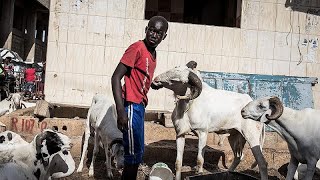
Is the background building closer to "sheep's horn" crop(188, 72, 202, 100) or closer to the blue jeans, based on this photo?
"sheep's horn" crop(188, 72, 202, 100)

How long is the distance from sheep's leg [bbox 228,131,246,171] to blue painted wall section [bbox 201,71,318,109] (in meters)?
2.85

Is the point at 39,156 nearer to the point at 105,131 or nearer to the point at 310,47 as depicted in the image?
the point at 105,131

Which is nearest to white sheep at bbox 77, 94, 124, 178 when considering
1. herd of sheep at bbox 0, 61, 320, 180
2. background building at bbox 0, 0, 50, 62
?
herd of sheep at bbox 0, 61, 320, 180

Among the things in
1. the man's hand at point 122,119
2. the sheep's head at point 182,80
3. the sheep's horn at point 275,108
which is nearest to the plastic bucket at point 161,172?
the sheep's head at point 182,80

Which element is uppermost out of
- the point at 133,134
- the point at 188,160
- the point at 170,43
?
the point at 170,43

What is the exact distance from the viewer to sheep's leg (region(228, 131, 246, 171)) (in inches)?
247

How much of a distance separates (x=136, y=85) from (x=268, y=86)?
6.52 m

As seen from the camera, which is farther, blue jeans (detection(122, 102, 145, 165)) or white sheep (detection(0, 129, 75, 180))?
blue jeans (detection(122, 102, 145, 165))

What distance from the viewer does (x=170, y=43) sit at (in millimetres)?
9766

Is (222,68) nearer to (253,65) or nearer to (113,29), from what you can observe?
(253,65)

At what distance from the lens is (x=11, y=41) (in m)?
→ 25.5

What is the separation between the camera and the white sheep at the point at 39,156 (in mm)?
2957

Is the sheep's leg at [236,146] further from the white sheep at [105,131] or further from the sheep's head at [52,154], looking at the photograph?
the sheep's head at [52,154]

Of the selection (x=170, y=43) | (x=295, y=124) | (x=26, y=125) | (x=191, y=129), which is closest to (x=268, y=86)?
(x=170, y=43)
